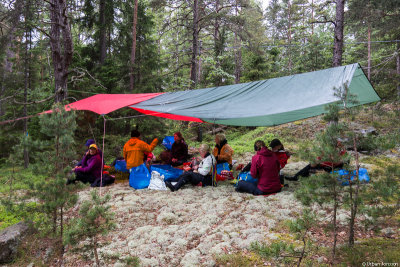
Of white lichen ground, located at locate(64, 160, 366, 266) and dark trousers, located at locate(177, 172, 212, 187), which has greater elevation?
dark trousers, located at locate(177, 172, 212, 187)

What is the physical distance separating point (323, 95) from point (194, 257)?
263 centimetres

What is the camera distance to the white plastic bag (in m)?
4.95

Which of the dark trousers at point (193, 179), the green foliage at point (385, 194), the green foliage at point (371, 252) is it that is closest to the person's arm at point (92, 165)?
the dark trousers at point (193, 179)

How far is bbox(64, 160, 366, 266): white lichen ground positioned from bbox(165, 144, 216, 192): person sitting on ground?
163 mm

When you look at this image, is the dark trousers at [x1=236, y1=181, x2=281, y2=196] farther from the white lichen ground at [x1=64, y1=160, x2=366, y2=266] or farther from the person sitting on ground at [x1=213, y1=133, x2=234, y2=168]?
the person sitting on ground at [x1=213, y1=133, x2=234, y2=168]

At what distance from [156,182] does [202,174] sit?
966 millimetres

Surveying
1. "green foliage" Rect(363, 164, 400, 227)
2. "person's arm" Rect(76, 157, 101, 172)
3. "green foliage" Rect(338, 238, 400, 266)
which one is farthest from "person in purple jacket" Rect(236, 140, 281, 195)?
"person's arm" Rect(76, 157, 101, 172)

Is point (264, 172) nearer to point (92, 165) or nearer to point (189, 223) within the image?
point (189, 223)

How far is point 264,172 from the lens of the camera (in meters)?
4.30

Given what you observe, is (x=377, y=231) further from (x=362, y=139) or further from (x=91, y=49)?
(x=91, y=49)

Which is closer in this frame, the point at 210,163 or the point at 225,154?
the point at 210,163

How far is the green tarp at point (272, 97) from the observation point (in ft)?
11.2

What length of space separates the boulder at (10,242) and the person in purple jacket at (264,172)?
3459mm

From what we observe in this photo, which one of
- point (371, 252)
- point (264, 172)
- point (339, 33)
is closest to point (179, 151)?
point (264, 172)
